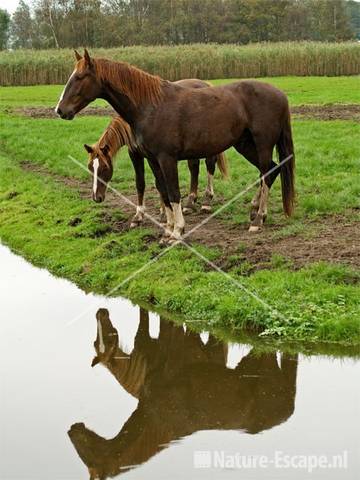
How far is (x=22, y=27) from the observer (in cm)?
6700

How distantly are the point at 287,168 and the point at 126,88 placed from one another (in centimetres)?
235

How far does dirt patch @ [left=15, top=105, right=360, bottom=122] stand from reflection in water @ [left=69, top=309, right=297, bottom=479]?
11366 millimetres

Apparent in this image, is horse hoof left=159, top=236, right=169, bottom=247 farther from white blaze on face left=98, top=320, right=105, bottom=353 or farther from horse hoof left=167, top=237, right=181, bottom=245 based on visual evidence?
white blaze on face left=98, top=320, right=105, bottom=353

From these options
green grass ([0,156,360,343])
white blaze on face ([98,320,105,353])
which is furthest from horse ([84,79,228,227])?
white blaze on face ([98,320,105,353])

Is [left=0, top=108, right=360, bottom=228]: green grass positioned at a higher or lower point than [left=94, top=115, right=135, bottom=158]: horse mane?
lower

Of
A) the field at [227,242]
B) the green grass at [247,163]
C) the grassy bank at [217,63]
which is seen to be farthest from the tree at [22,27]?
the field at [227,242]

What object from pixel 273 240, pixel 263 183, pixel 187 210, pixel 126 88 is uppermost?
pixel 126 88

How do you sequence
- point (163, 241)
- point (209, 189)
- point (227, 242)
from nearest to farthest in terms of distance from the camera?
1. point (227, 242)
2. point (163, 241)
3. point (209, 189)

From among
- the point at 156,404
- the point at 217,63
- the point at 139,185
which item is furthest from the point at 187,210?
the point at 217,63

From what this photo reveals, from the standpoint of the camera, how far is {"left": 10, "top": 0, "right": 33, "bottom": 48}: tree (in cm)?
6588

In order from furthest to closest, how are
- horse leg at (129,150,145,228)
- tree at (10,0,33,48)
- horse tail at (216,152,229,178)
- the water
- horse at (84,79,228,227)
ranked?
tree at (10,0,33,48)
horse tail at (216,152,229,178)
horse leg at (129,150,145,228)
horse at (84,79,228,227)
the water

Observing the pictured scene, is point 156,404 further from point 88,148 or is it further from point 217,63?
point 217,63

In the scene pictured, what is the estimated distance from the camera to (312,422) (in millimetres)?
5223

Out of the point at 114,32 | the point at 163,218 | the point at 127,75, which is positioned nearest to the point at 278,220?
the point at 163,218
